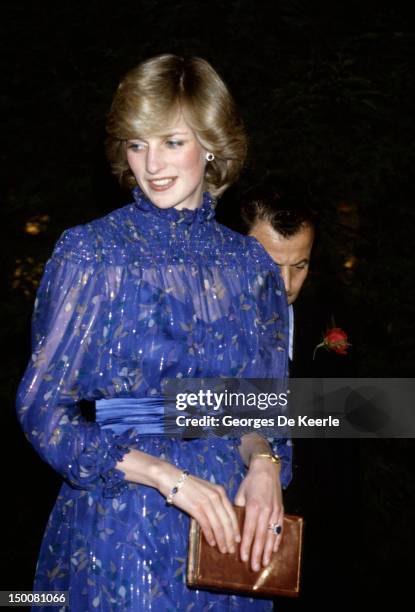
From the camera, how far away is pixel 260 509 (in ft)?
4.94

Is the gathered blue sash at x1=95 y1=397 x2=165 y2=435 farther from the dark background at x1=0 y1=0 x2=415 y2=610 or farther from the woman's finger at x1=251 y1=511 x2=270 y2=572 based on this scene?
the dark background at x1=0 y1=0 x2=415 y2=610

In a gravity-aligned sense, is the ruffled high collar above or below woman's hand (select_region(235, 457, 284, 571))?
above

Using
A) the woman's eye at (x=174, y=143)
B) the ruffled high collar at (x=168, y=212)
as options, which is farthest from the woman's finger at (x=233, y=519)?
the woman's eye at (x=174, y=143)

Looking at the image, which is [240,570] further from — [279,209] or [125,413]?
[279,209]

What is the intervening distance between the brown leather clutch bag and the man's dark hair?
3.62 feet

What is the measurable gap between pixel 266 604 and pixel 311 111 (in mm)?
2379

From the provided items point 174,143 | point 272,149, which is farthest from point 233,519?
point 272,149

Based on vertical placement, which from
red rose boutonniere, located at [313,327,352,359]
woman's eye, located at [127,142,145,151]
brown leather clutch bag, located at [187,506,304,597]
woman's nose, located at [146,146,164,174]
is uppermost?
woman's eye, located at [127,142,145,151]

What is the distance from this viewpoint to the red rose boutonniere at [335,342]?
2406 millimetres

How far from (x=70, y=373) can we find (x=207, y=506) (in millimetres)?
356

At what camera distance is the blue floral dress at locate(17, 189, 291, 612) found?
1.49 meters

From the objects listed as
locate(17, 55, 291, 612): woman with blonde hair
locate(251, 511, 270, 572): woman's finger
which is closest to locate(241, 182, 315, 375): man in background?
locate(17, 55, 291, 612): woman with blonde hair

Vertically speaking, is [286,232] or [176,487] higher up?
[286,232]

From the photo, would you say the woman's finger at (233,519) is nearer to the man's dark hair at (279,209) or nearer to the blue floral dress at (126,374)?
the blue floral dress at (126,374)
